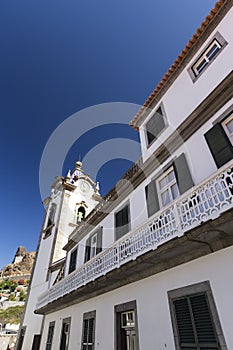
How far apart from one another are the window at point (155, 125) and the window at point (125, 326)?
623cm

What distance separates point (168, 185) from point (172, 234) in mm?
2398

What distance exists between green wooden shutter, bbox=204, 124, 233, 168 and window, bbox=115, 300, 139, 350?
15.7 feet

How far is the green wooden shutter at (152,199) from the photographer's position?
6891 mm

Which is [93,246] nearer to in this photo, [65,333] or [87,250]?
[87,250]

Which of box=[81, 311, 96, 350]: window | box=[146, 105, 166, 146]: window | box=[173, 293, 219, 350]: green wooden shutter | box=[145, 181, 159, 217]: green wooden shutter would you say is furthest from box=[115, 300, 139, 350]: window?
box=[146, 105, 166, 146]: window

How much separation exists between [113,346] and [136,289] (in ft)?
6.24

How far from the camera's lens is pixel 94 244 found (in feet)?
34.8

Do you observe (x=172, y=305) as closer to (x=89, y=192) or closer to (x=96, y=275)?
(x=96, y=275)

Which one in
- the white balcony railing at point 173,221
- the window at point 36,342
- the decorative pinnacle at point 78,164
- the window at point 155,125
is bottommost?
the window at point 36,342

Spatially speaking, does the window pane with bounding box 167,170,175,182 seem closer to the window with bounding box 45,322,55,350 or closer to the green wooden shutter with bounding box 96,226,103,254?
the green wooden shutter with bounding box 96,226,103,254

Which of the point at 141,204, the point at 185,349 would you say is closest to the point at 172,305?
the point at 185,349

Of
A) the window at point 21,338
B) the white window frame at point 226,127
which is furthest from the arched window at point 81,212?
the white window frame at point 226,127

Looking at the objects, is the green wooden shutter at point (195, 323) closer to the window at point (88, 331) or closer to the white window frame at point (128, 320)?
the white window frame at point (128, 320)

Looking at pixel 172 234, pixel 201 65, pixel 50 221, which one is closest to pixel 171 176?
pixel 172 234
